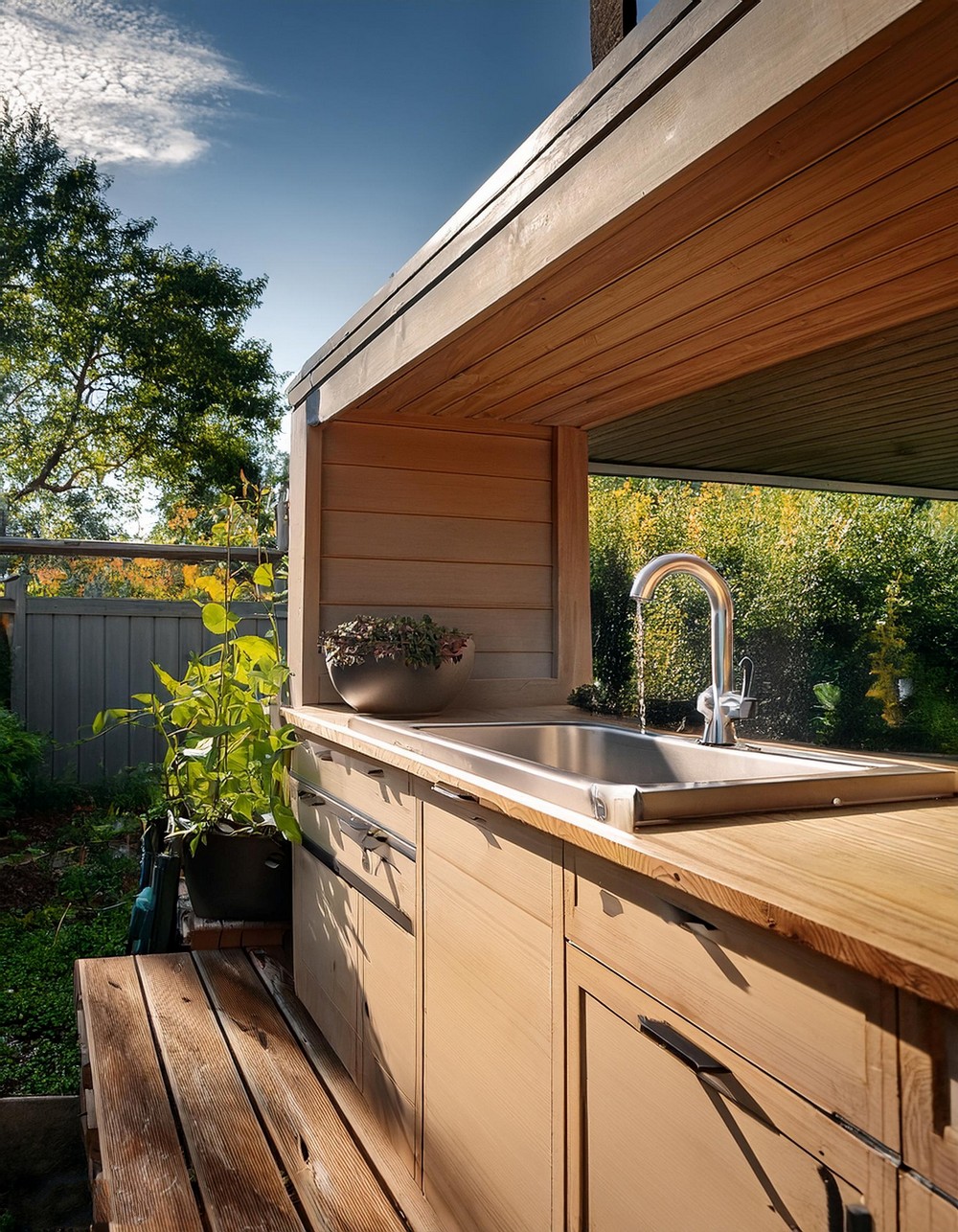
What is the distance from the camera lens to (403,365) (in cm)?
203

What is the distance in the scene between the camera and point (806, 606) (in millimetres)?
5906

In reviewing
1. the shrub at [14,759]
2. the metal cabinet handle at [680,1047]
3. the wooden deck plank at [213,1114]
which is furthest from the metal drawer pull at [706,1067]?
the shrub at [14,759]

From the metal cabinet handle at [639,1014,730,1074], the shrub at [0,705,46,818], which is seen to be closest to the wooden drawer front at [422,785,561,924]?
the metal cabinet handle at [639,1014,730,1074]

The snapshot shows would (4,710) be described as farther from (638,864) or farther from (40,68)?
(40,68)

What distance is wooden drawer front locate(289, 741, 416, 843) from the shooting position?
1767 mm

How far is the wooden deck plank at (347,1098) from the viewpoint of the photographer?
5.36 ft

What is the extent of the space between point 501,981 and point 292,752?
1.43 meters

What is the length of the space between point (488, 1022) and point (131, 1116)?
3.12 feet

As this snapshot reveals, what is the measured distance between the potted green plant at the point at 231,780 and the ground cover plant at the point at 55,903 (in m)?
0.64

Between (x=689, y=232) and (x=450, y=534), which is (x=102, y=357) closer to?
(x=450, y=534)

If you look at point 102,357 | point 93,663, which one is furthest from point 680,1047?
point 102,357

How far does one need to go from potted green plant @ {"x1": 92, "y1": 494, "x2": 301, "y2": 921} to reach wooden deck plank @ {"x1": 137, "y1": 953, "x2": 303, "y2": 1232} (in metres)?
0.25

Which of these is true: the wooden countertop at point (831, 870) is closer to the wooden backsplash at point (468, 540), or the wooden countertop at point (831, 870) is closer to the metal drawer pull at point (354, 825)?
the metal drawer pull at point (354, 825)

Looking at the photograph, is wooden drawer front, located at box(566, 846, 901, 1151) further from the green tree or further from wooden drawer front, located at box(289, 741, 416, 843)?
the green tree
